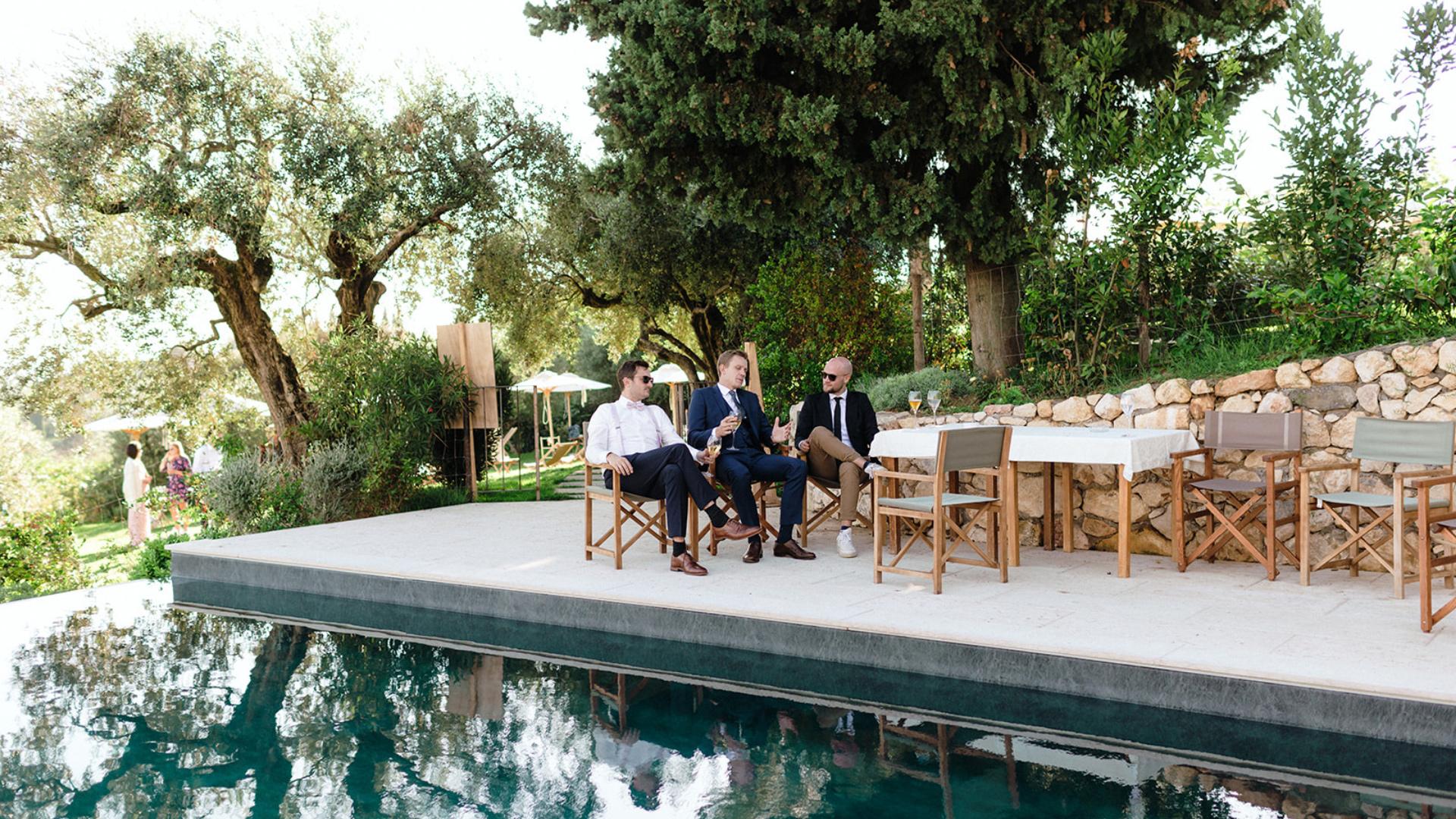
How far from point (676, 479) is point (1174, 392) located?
3.04 meters

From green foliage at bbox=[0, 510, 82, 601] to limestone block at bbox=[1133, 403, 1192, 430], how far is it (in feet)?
28.2

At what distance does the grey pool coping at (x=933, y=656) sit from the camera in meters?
3.30

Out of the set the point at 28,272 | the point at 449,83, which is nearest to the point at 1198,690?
the point at 449,83

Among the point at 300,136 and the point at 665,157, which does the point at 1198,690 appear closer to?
the point at 665,157

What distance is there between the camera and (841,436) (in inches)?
251

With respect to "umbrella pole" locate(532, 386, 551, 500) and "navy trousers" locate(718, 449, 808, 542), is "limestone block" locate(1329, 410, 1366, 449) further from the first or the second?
"umbrella pole" locate(532, 386, 551, 500)

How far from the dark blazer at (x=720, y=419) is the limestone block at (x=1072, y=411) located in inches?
74.3

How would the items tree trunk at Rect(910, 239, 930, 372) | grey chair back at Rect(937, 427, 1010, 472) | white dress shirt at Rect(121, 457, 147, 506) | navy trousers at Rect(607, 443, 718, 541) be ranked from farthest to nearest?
white dress shirt at Rect(121, 457, 147, 506) < tree trunk at Rect(910, 239, 930, 372) < navy trousers at Rect(607, 443, 718, 541) < grey chair back at Rect(937, 427, 1010, 472)

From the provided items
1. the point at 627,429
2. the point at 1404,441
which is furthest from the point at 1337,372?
the point at 627,429

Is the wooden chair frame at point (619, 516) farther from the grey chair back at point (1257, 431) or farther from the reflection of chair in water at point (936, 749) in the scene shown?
the grey chair back at point (1257, 431)

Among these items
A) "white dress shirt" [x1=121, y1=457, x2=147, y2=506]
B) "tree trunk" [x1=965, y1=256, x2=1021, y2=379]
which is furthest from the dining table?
"white dress shirt" [x1=121, y1=457, x2=147, y2=506]

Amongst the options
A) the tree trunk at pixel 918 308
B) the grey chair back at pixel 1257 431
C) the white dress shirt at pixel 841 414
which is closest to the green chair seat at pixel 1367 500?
the grey chair back at pixel 1257 431

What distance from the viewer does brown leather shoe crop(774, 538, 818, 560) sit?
6.20 meters

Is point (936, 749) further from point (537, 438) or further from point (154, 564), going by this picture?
point (537, 438)
